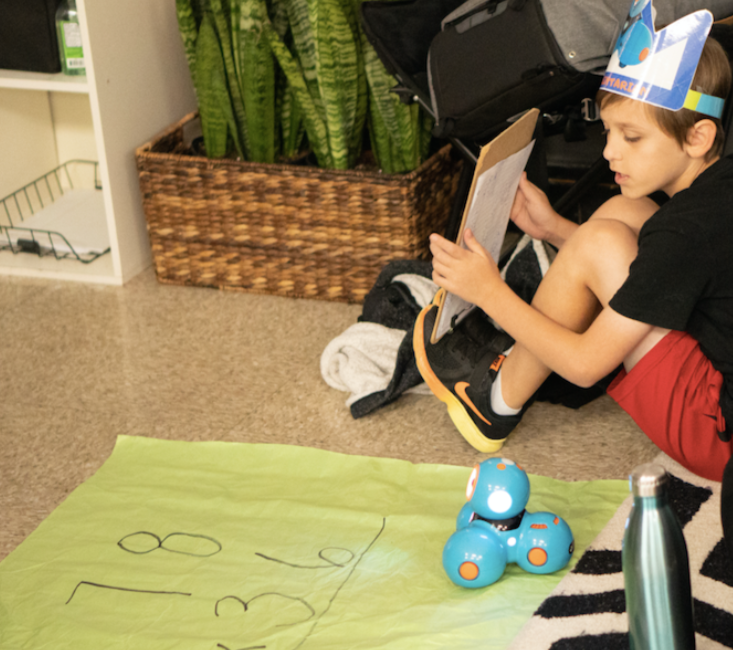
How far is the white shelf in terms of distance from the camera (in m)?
1.71

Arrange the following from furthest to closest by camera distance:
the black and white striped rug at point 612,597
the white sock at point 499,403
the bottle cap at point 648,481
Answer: the white sock at point 499,403 < the black and white striped rug at point 612,597 < the bottle cap at point 648,481

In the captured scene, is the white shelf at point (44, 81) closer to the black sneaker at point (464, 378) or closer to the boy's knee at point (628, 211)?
the black sneaker at point (464, 378)

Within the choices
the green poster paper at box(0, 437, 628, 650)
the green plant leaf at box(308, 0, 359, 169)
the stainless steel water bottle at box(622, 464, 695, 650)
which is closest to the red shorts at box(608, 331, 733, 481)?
the green poster paper at box(0, 437, 628, 650)

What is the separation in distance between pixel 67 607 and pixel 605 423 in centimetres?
80

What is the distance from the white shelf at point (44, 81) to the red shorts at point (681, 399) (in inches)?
47.9

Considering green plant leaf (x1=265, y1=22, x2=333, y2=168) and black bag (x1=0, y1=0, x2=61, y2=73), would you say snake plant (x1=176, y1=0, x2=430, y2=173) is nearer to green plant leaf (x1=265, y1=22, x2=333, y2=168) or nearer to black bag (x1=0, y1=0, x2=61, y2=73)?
green plant leaf (x1=265, y1=22, x2=333, y2=168)

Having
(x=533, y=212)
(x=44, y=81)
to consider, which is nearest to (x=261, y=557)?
(x=533, y=212)

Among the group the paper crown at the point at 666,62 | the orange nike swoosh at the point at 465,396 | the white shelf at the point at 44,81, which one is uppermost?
the paper crown at the point at 666,62

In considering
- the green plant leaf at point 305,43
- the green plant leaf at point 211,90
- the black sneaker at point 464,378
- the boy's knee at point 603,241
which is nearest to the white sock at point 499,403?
the black sneaker at point 464,378

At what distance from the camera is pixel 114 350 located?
157 centimetres

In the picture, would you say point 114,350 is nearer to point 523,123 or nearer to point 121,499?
point 121,499

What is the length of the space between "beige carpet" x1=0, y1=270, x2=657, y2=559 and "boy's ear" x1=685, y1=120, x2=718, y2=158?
436 mm

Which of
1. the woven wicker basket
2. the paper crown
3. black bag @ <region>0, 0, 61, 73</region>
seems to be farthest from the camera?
black bag @ <region>0, 0, 61, 73</region>

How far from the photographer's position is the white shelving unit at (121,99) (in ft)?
5.51
